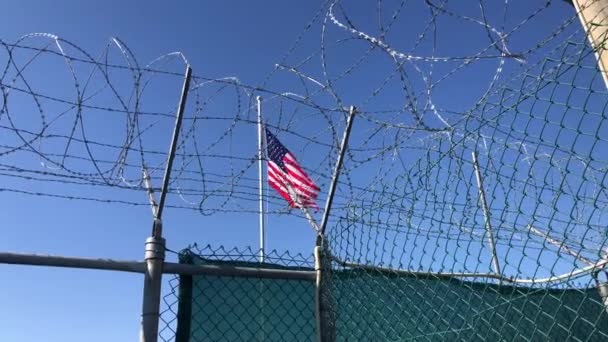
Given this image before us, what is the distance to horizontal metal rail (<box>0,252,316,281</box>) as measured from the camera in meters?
2.02

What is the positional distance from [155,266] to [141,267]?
0.05 metres

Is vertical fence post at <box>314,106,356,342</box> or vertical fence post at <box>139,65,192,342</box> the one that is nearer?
vertical fence post at <box>139,65,192,342</box>

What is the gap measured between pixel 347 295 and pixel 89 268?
1.34 meters

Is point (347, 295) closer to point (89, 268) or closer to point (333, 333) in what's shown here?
point (333, 333)

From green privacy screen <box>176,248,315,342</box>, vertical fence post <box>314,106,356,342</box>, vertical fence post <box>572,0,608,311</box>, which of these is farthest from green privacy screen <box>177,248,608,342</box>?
vertical fence post <box>572,0,608,311</box>

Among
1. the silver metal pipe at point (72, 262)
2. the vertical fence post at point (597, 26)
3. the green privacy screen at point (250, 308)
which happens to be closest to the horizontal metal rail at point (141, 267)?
the silver metal pipe at point (72, 262)

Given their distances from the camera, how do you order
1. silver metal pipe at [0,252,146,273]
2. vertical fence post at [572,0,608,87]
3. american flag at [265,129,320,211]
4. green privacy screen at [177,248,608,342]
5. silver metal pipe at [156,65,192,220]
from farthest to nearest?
american flag at [265,129,320,211] → green privacy screen at [177,248,608,342] → silver metal pipe at [156,65,192,220] → silver metal pipe at [0,252,146,273] → vertical fence post at [572,0,608,87]

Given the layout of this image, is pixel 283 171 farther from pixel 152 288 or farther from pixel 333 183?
pixel 152 288

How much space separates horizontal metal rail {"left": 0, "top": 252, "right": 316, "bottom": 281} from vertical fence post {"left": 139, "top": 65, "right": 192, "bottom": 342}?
1.7 inches

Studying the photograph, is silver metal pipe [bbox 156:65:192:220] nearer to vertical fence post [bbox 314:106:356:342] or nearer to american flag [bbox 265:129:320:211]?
vertical fence post [bbox 314:106:356:342]

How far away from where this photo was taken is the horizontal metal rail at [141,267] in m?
2.02

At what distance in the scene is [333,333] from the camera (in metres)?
2.60

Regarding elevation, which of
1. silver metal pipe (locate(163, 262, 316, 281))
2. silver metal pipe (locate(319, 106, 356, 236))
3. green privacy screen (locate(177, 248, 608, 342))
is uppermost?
silver metal pipe (locate(319, 106, 356, 236))

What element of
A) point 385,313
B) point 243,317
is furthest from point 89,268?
point 385,313
